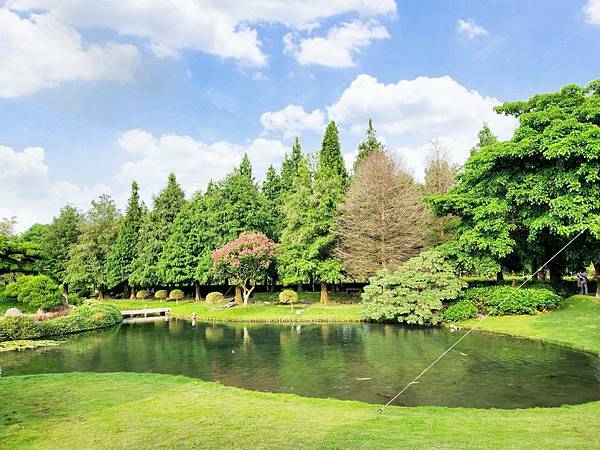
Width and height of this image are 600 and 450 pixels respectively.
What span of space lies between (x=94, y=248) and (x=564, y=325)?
52884 millimetres

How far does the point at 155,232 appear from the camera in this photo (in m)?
51.3

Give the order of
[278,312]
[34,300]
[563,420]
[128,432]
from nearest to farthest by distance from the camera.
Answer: [128,432] < [563,420] < [34,300] < [278,312]

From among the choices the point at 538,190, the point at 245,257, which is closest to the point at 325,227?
the point at 245,257

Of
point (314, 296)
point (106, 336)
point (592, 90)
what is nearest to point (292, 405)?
point (106, 336)

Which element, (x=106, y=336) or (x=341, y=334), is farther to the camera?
(x=106, y=336)

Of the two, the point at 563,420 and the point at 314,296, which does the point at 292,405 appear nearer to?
the point at 563,420

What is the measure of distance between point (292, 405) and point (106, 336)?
71.5 feet

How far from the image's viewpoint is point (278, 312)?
35.0 meters

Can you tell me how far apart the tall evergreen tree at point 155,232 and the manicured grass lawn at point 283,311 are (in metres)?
7.59

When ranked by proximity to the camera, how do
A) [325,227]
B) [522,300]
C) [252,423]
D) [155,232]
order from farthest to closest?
1. [155,232]
2. [325,227]
3. [522,300]
4. [252,423]

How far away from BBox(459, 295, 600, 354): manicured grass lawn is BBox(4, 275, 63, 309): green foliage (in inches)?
1184

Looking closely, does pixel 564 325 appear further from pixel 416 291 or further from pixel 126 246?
pixel 126 246

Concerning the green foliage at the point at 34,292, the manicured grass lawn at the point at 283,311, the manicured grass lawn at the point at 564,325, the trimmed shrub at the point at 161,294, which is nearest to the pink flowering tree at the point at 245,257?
the manicured grass lawn at the point at 283,311

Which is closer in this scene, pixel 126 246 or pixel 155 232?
pixel 155 232
